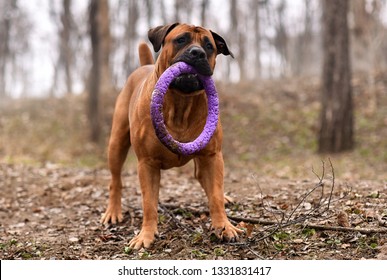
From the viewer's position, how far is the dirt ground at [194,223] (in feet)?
13.4

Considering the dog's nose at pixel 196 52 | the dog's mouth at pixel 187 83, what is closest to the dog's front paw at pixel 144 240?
the dog's mouth at pixel 187 83

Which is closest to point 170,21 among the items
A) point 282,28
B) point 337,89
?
point 282,28

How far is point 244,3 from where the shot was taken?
122ft

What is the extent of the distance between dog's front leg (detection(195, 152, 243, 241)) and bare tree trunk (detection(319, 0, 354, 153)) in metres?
7.52

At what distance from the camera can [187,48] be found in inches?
156

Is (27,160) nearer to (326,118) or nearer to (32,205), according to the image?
(32,205)

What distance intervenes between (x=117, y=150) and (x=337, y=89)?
24.0 ft

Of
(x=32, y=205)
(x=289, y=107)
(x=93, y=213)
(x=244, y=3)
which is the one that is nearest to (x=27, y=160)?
(x=32, y=205)

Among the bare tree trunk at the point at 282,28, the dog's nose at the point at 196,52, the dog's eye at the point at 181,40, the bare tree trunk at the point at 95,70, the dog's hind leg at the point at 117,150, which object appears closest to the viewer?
the dog's nose at the point at 196,52

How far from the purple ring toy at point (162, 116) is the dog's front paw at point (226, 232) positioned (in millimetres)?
721

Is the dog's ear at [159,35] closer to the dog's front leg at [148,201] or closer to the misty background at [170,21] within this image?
the dog's front leg at [148,201]

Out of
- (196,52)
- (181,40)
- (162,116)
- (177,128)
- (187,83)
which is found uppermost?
(181,40)

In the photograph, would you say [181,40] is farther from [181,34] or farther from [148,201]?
[148,201]

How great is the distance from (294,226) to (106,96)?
14003 millimetres
